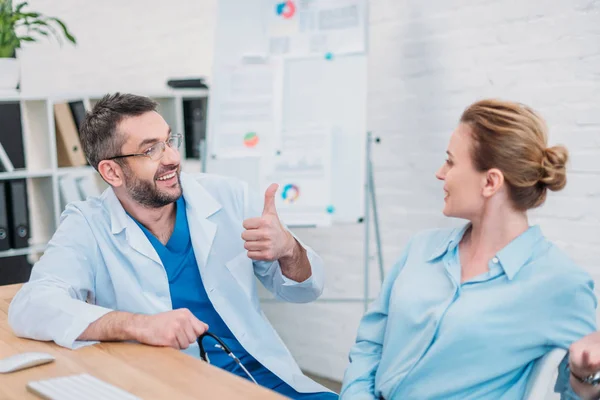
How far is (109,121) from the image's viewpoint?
6.58ft

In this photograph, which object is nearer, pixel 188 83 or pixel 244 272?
pixel 244 272

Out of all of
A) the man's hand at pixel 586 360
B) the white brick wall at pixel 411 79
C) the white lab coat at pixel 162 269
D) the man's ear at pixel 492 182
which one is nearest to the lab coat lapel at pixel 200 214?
the white lab coat at pixel 162 269

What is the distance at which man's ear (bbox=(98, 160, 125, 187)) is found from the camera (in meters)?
2.02

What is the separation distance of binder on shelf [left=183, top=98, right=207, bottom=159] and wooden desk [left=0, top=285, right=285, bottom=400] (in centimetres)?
229

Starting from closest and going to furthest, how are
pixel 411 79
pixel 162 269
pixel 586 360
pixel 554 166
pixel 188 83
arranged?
1. pixel 586 360
2. pixel 554 166
3. pixel 162 269
4. pixel 411 79
5. pixel 188 83

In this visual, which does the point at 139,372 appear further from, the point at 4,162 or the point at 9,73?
the point at 9,73

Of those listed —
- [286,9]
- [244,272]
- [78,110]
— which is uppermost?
[286,9]

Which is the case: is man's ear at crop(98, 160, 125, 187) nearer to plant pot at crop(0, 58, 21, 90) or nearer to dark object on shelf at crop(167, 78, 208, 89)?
plant pot at crop(0, 58, 21, 90)

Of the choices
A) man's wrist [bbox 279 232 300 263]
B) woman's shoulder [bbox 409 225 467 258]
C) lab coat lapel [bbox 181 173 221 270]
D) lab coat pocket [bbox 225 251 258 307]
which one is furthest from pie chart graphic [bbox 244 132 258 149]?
woman's shoulder [bbox 409 225 467 258]

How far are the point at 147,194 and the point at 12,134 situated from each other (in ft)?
5.19

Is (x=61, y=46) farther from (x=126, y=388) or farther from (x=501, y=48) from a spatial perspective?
(x=126, y=388)

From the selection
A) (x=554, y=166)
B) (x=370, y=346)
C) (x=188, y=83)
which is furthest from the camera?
(x=188, y=83)

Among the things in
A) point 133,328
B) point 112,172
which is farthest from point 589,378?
point 112,172

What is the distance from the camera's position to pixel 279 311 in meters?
3.78
